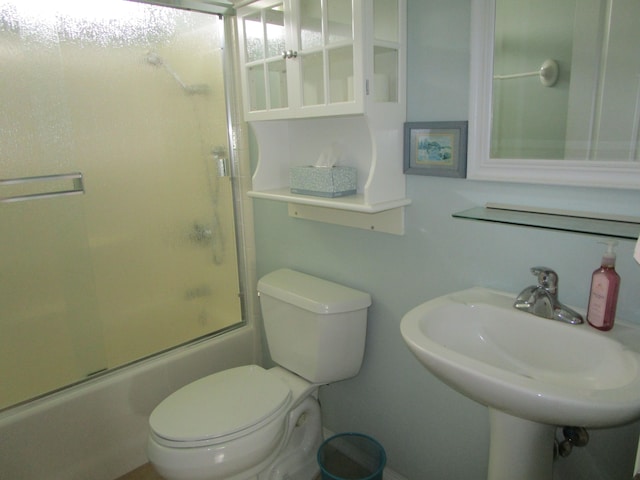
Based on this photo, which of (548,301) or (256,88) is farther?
(256,88)

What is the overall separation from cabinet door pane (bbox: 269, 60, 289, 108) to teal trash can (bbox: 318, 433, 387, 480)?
46.3 inches

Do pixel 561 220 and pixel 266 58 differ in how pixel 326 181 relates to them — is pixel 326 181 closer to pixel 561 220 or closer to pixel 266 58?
pixel 266 58

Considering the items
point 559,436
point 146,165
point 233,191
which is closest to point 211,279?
point 233,191

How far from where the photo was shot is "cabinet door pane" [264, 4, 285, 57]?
4.67ft

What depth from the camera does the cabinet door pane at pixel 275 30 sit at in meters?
1.42

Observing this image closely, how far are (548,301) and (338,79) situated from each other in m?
0.79

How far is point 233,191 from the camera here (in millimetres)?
2043

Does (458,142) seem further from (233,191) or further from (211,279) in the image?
(211,279)

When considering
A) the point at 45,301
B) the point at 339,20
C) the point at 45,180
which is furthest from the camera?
the point at 45,301

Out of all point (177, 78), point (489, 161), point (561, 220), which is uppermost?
point (177, 78)

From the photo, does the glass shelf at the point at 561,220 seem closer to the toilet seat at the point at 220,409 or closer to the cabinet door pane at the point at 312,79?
the cabinet door pane at the point at 312,79

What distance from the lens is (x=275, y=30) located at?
1.45 metres

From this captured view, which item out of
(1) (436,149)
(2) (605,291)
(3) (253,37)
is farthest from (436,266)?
(3) (253,37)

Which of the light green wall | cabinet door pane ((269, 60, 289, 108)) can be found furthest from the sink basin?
cabinet door pane ((269, 60, 289, 108))
